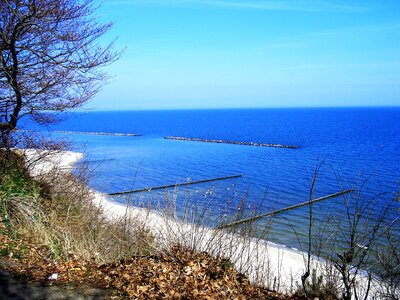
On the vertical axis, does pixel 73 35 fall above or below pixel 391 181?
above

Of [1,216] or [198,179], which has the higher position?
[1,216]

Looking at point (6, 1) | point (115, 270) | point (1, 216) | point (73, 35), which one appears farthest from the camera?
point (73, 35)

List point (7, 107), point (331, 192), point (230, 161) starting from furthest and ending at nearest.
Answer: point (230, 161) < point (331, 192) < point (7, 107)

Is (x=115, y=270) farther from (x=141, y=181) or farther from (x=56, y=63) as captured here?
(x=141, y=181)

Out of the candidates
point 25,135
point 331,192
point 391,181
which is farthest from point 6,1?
point 391,181

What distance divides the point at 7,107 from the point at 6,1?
3.21m

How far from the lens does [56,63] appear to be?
10039mm

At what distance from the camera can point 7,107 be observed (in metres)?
10.6

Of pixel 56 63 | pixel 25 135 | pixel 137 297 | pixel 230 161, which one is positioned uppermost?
pixel 56 63

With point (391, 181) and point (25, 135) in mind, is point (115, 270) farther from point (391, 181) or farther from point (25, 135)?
point (391, 181)

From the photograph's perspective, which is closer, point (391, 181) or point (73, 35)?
point (73, 35)

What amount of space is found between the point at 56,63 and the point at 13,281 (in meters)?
6.45

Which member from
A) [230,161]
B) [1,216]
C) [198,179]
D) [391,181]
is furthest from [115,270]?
[230,161]

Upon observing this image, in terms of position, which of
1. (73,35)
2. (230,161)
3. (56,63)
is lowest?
(230,161)
